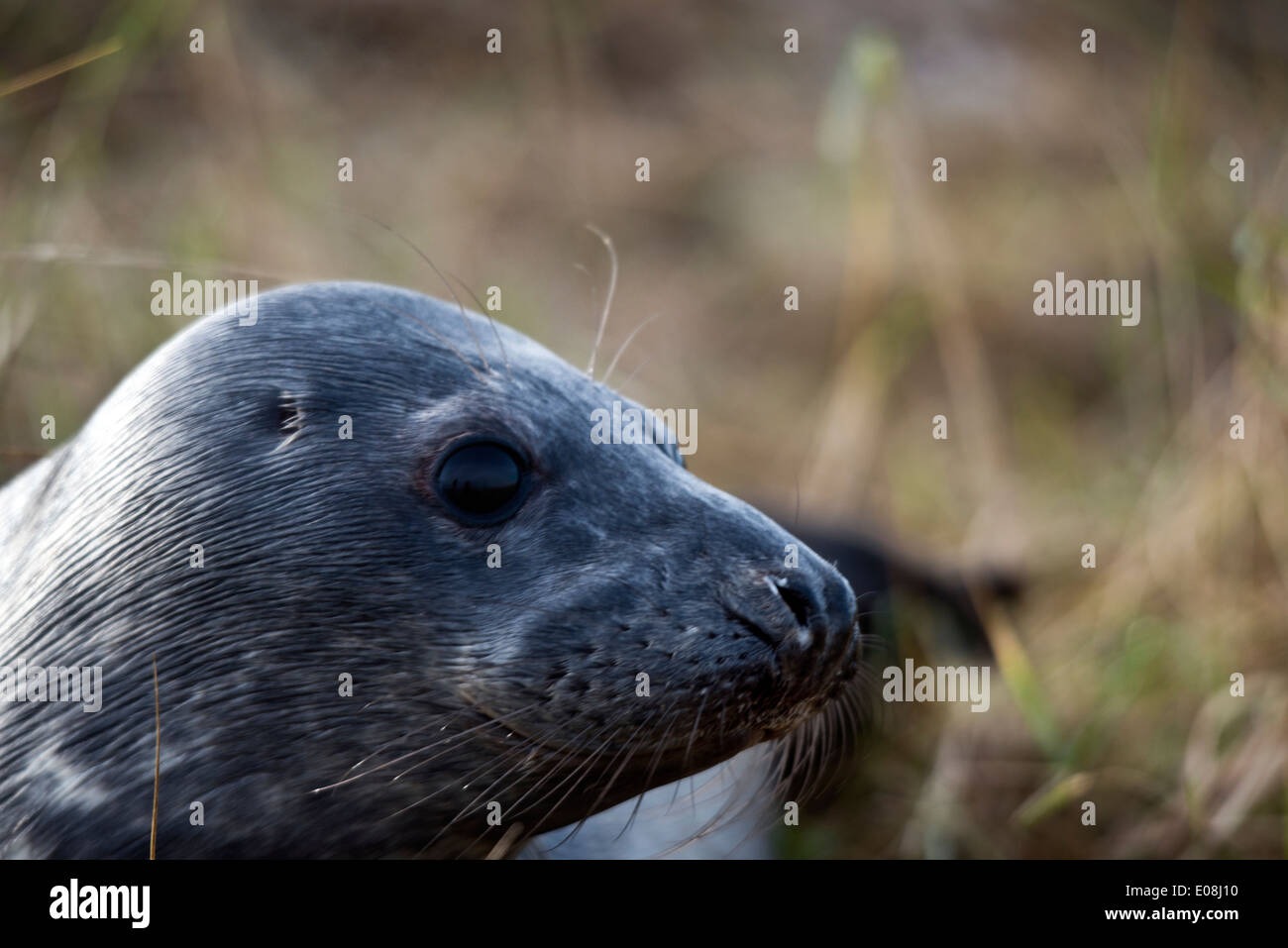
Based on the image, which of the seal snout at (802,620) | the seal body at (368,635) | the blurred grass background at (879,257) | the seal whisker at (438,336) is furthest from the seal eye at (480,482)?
the blurred grass background at (879,257)

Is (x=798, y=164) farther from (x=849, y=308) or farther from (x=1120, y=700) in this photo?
(x=1120, y=700)

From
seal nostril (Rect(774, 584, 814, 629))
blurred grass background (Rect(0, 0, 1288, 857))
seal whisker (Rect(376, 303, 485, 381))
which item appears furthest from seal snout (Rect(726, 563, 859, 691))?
blurred grass background (Rect(0, 0, 1288, 857))

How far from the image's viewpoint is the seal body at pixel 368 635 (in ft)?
5.97

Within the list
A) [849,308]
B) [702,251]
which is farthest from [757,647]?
[702,251]

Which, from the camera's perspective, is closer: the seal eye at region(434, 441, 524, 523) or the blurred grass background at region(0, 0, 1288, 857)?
the seal eye at region(434, 441, 524, 523)

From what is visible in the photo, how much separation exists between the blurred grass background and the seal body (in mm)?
890

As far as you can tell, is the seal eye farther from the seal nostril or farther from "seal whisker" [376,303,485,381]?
the seal nostril

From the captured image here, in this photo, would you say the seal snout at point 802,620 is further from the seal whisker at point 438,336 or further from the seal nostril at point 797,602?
the seal whisker at point 438,336

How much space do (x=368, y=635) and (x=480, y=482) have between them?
0.30 meters

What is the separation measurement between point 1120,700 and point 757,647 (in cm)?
200

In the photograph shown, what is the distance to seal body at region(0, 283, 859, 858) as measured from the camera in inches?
71.6

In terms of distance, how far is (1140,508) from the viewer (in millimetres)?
4062

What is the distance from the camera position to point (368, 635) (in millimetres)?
1851
